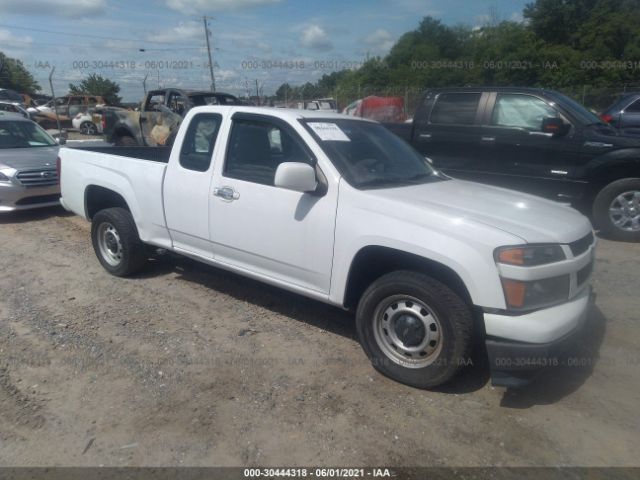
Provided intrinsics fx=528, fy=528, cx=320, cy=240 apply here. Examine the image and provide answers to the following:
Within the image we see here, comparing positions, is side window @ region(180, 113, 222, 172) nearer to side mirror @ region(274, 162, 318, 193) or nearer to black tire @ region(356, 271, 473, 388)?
side mirror @ region(274, 162, 318, 193)

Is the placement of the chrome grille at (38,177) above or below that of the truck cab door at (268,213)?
below

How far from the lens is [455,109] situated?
25.5 feet

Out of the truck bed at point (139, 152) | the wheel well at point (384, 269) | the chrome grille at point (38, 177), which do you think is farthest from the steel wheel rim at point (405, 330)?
the chrome grille at point (38, 177)

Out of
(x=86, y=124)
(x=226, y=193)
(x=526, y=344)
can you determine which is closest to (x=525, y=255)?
(x=526, y=344)

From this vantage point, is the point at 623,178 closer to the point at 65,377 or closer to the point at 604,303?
the point at 604,303

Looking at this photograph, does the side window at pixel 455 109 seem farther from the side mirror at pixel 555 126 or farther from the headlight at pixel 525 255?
the headlight at pixel 525 255

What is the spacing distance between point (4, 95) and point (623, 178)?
29.9 m

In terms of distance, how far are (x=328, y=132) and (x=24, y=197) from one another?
6198 mm

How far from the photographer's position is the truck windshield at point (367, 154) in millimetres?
3899

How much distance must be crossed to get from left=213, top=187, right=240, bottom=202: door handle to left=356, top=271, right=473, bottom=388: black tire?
137 cm

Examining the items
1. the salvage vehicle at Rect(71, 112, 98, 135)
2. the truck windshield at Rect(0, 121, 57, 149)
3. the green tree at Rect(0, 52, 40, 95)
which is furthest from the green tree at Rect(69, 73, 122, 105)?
the truck windshield at Rect(0, 121, 57, 149)

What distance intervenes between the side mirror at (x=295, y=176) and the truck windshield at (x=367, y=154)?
10.5 inches

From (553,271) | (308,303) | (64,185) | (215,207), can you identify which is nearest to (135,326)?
(215,207)

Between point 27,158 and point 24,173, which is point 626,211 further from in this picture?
point 27,158
